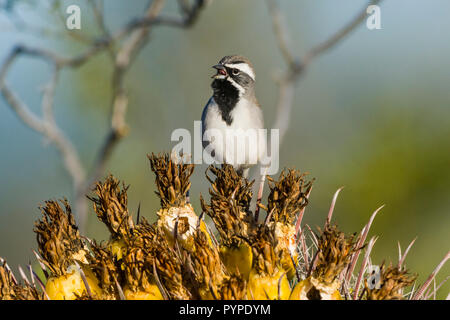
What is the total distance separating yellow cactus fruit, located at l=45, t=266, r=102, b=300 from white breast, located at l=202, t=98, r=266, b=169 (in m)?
2.20

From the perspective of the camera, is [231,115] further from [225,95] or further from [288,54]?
[288,54]

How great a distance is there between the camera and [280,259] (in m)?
1.68

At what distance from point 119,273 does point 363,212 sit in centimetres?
530

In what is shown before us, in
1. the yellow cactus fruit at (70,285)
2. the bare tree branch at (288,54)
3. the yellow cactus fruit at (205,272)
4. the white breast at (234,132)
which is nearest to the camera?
the yellow cactus fruit at (205,272)

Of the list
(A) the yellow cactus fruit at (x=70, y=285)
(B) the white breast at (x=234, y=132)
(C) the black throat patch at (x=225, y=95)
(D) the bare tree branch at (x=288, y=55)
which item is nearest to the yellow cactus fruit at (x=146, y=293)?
(A) the yellow cactus fruit at (x=70, y=285)

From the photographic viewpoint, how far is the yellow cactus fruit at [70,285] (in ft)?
5.75

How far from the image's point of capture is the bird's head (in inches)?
158

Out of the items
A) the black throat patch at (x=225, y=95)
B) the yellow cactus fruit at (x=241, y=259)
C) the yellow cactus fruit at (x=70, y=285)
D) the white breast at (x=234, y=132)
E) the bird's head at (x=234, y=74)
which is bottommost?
the yellow cactus fruit at (x=70, y=285)

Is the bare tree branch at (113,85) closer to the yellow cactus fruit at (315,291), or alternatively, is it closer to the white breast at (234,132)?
the white breast at (234,132)

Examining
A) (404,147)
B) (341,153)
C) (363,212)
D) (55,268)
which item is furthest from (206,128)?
(341,153)

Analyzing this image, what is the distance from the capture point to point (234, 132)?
400 cm

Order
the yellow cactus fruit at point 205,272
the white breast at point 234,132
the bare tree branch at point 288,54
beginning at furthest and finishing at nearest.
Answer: the bare tree branch at point 288,54 < the white breast at point 234,132 < the yellow cactus fruit at point 205,272

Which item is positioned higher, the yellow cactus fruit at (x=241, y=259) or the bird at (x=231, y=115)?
the bird at (x=231, y=115)

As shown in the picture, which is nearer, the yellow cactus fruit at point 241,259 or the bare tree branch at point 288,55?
the yellow cactus fruit at point 241,259
